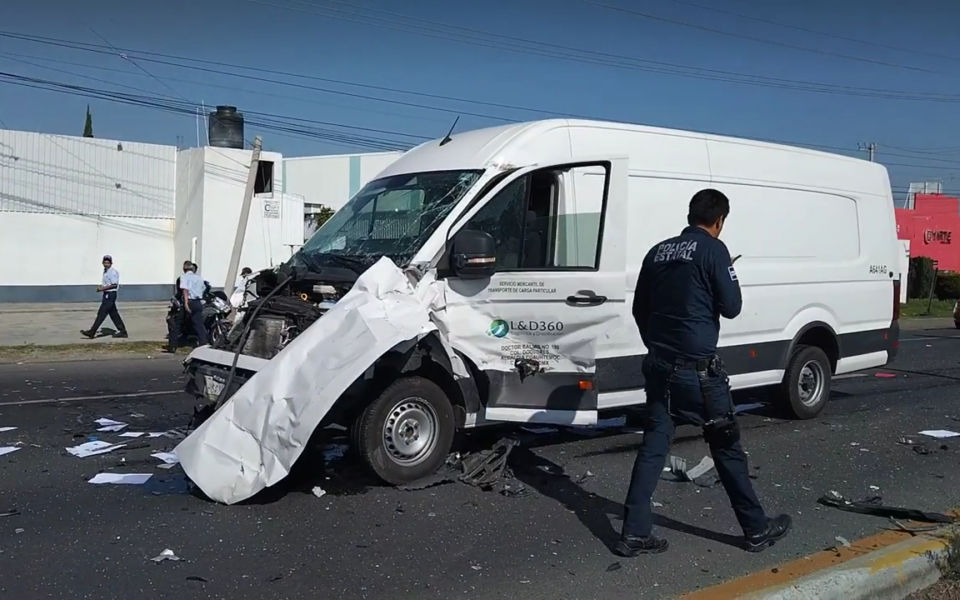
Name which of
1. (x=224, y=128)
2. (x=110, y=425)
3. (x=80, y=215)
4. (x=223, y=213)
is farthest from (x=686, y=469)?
(x=80, y=215)

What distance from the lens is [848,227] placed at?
9.13m

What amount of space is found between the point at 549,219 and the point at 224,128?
2256cm

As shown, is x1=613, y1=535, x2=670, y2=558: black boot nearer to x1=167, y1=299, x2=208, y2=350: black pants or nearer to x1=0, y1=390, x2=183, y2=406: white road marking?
x1=0, y1=390, x2=183, y2=406: white road marking

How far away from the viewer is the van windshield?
21.6 feet

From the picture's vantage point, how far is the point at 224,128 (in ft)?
89.8

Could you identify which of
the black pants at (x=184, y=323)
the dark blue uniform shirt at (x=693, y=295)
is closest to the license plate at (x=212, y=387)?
the dark blue uniform shirt at (x=693, y=295)

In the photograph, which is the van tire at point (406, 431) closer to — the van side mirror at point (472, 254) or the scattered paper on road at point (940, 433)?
the van side mirror at point (472, 254)

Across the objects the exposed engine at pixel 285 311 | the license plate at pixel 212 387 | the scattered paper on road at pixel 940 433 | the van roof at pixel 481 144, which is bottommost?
the scattered paper on road at pixel 940 433

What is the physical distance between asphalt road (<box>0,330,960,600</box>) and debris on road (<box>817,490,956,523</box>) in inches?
3.5

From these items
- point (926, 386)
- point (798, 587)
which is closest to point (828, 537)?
point (798, 587)

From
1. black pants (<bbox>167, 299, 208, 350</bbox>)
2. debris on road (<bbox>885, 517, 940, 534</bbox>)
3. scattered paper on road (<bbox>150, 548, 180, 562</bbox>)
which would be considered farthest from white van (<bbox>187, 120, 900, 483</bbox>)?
black pants (<bbox>167, 299, 208, 350</bbox>)

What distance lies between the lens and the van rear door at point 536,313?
255 inches

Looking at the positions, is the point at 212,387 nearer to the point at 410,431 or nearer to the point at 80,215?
the point at 410,431

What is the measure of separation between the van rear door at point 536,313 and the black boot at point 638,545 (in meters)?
1.64
